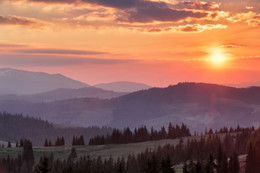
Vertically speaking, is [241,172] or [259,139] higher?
[259,139]

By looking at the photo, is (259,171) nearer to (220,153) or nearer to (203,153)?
(220,153)

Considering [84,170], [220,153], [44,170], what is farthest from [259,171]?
[44,170]

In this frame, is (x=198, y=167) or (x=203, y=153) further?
(x=203, y=153)

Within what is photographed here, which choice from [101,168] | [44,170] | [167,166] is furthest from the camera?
[101,168]

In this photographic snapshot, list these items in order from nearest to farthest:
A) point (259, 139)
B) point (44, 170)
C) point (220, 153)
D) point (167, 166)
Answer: point (44, 170) < point (167, 166) < point (220, 153) < point (259, 139)

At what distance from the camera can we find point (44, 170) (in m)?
79.3

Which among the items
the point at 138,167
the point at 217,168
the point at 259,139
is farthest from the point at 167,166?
the point at 138,167

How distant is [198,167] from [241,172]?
2848 cm

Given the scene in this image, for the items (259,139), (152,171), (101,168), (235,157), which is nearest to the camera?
(152,171)

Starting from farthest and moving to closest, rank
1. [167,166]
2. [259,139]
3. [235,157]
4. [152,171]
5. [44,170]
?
[259,139] → [235,157] → [152,171] → [167,166] → [44,170]

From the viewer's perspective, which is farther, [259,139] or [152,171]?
[259,139]

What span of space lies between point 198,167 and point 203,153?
292ft

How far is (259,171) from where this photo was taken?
129m

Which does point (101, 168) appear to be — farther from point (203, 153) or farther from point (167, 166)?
point (167, 166)
